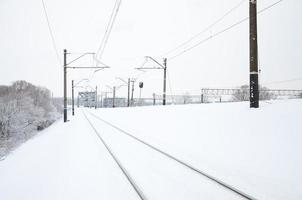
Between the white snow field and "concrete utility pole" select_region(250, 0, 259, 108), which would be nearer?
the white snow field

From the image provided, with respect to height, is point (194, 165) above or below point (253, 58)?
below

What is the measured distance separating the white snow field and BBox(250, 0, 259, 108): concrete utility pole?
0.72m

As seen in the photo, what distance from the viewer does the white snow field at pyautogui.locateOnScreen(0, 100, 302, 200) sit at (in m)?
5.96

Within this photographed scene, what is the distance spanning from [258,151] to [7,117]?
44162mm

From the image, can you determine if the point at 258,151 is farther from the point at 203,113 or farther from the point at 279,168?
the point at 203,113

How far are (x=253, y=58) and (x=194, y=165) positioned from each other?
5.53 metres

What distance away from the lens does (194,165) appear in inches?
328

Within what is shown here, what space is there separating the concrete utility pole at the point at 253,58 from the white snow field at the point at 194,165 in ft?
2.36

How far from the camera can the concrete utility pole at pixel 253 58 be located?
10820 mm

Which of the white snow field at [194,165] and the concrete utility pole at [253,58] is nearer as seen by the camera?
the white snow field at [194,165]

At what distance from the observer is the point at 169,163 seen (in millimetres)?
8664

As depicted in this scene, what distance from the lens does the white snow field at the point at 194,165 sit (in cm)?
596

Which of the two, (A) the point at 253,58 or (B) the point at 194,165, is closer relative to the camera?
(B) the point at 194,165

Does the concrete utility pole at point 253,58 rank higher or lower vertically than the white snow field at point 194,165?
higher
